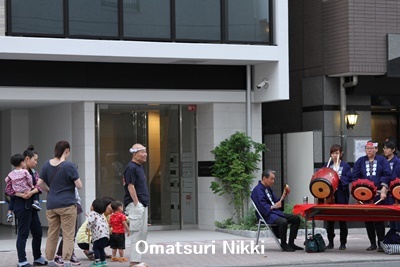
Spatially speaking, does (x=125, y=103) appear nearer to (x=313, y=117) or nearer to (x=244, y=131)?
(x=244, y=131)

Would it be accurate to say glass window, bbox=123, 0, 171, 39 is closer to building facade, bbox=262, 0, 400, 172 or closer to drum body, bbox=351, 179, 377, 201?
building facade, bbox=262, 0, 400, 172

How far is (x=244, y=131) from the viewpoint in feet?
70.6

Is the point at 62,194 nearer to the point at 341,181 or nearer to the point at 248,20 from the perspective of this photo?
the point at 341,181

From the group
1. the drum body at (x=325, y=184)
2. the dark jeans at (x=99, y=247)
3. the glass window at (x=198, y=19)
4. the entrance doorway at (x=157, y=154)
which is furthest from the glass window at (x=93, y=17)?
the dark jeans at (x=99, y=247)

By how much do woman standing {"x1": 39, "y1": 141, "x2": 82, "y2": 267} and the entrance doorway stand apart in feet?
21.6

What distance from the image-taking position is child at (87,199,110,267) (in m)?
14.7

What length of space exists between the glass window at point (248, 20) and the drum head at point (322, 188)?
195 inches

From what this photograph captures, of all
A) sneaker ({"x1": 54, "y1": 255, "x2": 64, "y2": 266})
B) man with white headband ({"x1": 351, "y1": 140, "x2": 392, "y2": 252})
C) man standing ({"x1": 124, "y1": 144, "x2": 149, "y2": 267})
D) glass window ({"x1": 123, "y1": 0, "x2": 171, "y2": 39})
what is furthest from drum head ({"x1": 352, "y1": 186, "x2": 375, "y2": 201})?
glass window ({"x1": 123, "y1": 0, "x2": 171, "y2": 39})

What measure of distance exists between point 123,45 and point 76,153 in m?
2.78

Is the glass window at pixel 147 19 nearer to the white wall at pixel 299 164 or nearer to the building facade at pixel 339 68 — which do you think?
the building facade at pixel 339 68

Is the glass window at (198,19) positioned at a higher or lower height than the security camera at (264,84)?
higher

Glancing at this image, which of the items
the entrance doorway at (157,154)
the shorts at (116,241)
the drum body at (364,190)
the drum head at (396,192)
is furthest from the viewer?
the entrance doorway at (157,154)

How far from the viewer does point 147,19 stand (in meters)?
19.6

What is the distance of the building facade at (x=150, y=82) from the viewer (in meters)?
19.0
